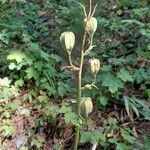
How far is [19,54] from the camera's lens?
11.9 feet

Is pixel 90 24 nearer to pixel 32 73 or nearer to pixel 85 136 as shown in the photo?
pixel 85 136

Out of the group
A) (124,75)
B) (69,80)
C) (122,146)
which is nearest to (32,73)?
(69,80)

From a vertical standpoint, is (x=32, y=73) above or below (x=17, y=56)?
below

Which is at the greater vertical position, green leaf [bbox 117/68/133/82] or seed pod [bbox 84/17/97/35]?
seed pod [bbox 84/17/97/35]

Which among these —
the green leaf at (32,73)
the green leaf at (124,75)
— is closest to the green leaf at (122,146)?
the green leaf at (124,75)

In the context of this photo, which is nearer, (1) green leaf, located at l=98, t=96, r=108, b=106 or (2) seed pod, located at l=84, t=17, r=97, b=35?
(2) seed pod, located at l=84, t=17, r=97, b=35

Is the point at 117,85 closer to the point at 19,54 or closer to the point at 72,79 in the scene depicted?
the point at 72,79

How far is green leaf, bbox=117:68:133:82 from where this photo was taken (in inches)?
125

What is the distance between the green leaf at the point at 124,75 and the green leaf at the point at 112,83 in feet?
0.11

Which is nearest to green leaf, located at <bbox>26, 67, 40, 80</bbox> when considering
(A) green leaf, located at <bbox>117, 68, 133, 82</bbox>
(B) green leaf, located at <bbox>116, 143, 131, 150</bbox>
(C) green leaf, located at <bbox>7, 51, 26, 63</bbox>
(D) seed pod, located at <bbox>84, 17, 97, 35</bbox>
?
(C) green leaf, located at <bbox>7, 51, 26, 63</bbox>

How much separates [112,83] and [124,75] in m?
0.15

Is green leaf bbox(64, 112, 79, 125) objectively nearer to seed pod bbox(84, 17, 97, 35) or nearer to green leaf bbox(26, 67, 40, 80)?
green leaf bbox(26, 67, 40, 80)

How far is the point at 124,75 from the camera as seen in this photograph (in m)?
3.21

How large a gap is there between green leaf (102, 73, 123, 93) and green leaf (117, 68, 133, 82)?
35mm
